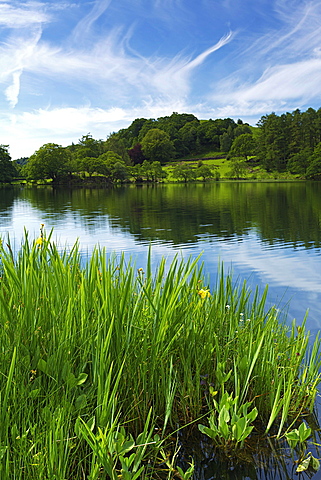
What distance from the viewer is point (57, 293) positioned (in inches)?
104

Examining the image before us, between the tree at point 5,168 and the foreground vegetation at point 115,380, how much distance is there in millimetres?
100460

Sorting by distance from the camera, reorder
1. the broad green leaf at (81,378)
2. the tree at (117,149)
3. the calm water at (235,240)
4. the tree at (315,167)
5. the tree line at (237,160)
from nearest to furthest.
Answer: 1. the broad green leaf at (81,378)
2. the calm water at (235,240)
3. the tree at (315,167)
4. the tree line at (237,160)
5. the tree at (117,149)

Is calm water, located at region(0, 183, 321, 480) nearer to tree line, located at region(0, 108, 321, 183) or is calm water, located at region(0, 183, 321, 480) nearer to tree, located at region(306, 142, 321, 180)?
tree, located at region(306, 142, 321, 180)

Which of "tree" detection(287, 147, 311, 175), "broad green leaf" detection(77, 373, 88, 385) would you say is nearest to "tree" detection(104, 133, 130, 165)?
"tree" detection(287, 147, 311, 175)

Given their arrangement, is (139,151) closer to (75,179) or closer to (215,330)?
(75,179)

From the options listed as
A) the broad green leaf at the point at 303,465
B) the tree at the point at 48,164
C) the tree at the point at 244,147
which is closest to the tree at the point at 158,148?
the tree at the point at 244,147

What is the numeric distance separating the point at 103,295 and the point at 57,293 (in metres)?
0.36

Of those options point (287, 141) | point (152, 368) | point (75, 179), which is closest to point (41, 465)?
point (152, 368)

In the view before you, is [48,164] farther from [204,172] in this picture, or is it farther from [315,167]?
[315,167]

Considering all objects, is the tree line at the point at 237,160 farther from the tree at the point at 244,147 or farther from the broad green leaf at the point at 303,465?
the broad green leaf at the point at 303,465

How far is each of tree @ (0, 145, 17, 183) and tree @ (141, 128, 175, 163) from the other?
48.6 m

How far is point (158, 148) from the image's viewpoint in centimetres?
13350

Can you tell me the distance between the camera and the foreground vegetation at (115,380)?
1.97 meters

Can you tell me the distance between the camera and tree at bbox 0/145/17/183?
312 ft
